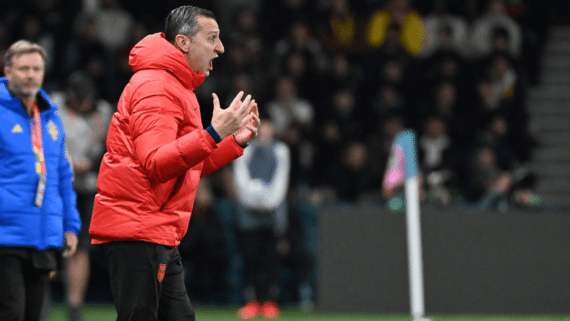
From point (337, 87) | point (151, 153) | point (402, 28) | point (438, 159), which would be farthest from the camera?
point (402, 28)

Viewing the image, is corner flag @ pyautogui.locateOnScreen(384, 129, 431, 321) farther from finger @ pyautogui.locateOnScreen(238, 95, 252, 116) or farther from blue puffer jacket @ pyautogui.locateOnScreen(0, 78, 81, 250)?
finger @ pyautogui.locateOnScreen(238, 95, 252, 116)

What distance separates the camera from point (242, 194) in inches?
343

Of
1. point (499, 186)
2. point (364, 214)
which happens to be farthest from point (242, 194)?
point (499, 186)

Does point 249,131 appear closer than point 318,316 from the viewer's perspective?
Yes

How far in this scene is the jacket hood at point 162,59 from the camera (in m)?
3.49

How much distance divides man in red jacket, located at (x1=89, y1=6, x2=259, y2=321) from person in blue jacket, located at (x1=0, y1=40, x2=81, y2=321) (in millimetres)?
1077

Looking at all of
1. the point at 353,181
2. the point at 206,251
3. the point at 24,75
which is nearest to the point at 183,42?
the point at 24,75

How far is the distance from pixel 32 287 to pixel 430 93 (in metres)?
7.93

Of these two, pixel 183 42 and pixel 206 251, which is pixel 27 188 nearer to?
pixel 183 42

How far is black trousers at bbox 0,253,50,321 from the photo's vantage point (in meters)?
4.29

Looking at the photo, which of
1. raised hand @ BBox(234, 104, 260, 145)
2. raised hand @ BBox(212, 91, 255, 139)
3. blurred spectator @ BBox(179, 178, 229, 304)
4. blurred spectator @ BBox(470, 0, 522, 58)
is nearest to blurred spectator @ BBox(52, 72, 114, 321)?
blurred spectator @ BBox(179, 178, 229, 304)

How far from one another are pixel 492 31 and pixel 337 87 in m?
2.78

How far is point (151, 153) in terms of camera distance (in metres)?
3.21

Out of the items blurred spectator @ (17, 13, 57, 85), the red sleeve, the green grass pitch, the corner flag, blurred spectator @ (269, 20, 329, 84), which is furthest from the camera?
blurred spectator @ (269, 20, 329, 84)
